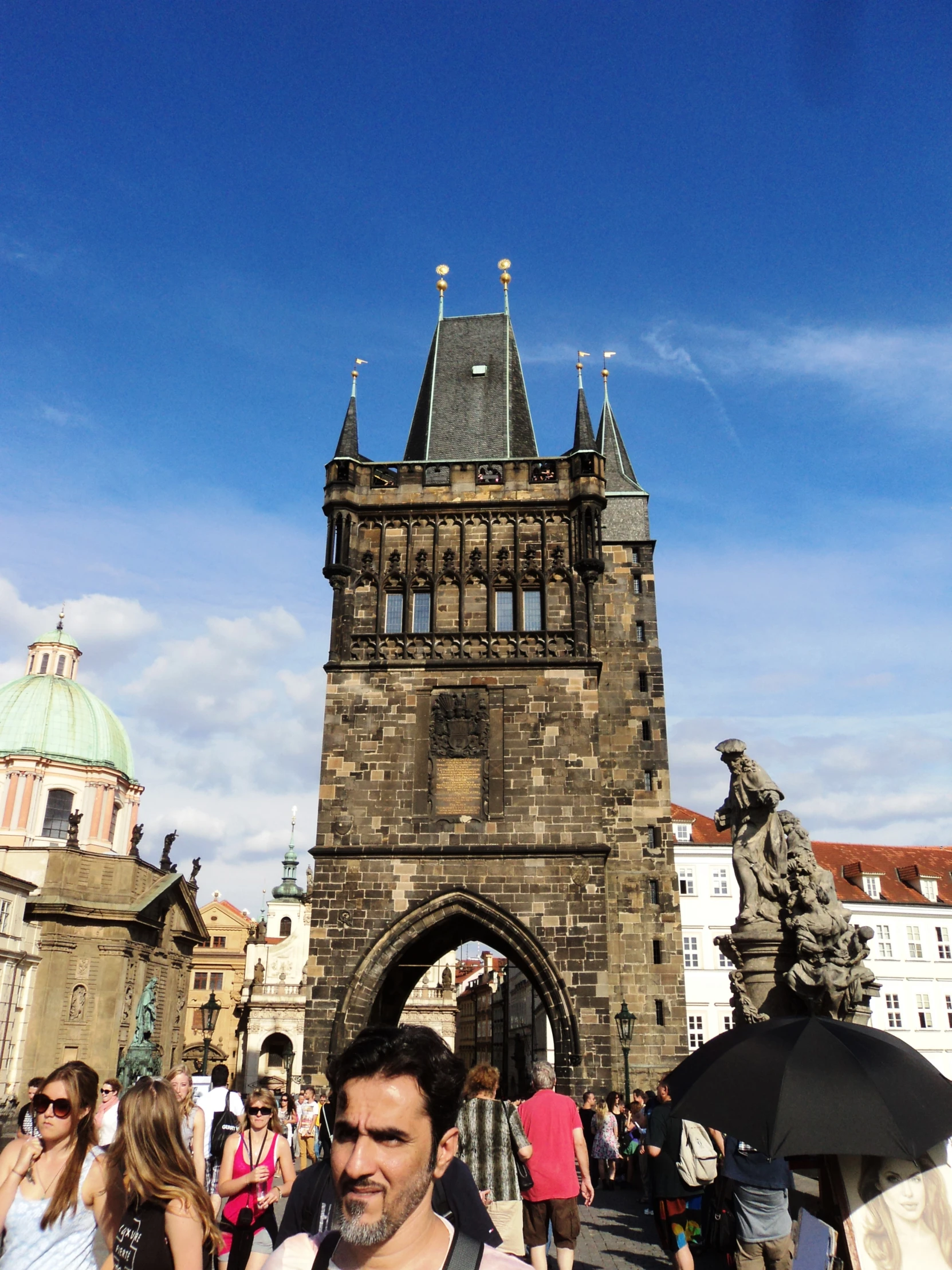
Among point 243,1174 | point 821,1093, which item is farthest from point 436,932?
point 821,1093

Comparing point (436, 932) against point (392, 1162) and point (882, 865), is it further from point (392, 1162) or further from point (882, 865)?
point (882, 865)

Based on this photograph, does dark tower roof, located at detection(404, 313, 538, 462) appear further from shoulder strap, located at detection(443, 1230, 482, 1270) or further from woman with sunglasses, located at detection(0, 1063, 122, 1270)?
shoulder strap, located at detection(443, 1230, 482, 1270)

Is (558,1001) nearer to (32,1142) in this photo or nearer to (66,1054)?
(32,1142)

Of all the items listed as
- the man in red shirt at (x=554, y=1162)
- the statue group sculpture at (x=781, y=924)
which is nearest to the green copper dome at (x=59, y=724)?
the statue group sculpture at (x=781, y=924)

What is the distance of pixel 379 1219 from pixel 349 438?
24.9 m

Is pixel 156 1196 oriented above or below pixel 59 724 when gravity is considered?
below

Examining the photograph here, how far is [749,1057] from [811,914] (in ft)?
13.4

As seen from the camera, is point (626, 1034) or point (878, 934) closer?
point (626, 1034)

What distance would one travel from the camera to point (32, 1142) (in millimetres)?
3756

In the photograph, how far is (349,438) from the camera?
26.0 meters

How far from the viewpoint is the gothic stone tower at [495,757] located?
21.5m

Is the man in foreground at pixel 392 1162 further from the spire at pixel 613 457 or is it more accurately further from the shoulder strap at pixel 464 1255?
the spire at pixel 613 457

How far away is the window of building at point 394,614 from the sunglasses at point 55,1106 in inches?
805

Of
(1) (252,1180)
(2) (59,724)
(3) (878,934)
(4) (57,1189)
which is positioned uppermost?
(2) (59,724)
